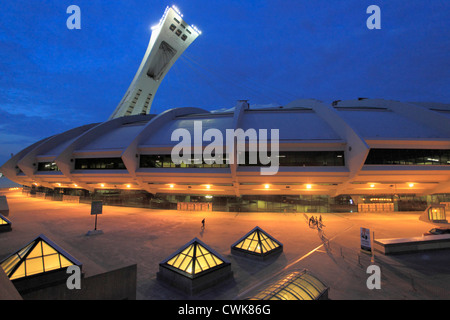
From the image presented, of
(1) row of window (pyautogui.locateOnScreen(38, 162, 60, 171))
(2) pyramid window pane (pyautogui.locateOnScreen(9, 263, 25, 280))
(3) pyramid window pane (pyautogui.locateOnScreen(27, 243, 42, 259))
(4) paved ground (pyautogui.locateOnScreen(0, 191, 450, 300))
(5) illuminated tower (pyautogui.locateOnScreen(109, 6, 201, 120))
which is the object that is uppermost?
(5) illuminated tower (pyautogui.locateOnScreen(109, 6, 201, 120))

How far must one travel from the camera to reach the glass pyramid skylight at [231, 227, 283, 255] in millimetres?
13402

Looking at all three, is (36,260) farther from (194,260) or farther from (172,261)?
(194,260)

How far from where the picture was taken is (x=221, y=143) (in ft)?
81.4

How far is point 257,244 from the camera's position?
1358 cm

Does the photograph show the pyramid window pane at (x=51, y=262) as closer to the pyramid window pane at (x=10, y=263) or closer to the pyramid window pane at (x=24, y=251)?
the pyramid window pane at (x=24, y=251)

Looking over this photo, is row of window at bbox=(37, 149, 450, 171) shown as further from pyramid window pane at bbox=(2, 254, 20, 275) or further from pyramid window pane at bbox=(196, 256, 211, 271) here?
pyramid window pane at bbox=(2, 254, 20, 275)

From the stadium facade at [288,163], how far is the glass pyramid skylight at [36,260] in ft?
54.5

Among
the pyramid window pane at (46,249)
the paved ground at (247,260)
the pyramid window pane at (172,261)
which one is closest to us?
the pyramid window pane at (46,249)

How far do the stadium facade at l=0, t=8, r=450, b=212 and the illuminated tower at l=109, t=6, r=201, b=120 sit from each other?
12569mm

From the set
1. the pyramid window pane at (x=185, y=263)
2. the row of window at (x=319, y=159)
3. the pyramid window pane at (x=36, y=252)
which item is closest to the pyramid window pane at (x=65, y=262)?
the pyramid window pane at (x=36, y=252)

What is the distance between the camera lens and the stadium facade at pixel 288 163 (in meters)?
24.5

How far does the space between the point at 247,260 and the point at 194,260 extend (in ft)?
14.4

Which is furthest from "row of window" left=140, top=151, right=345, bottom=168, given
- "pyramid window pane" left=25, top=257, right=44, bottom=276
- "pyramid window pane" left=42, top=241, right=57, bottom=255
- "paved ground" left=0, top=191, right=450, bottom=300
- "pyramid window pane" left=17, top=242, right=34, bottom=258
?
"pyramid window pane" left=25, top=257, right=44, bottom=276

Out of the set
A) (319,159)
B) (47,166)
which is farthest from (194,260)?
(47,166)
